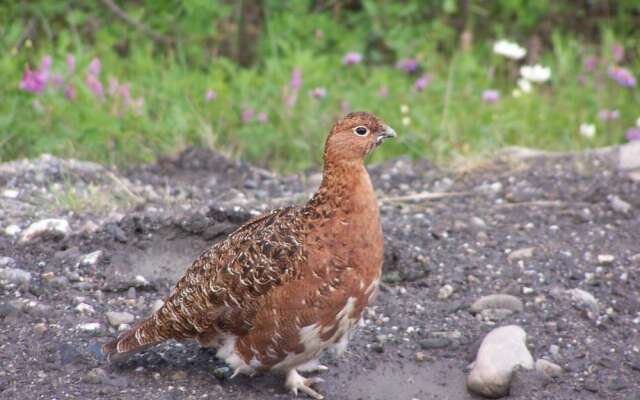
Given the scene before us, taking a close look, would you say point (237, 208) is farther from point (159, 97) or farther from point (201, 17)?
point (201, 17)

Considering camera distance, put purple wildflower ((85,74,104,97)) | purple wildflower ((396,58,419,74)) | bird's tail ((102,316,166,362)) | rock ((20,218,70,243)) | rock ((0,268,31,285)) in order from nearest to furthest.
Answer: bird's tail ((102,316,166,362)) < rock ((0,268,31,285)) < rock ((20,218,70,243)) < purple wildflower ((85,74,104,97)) < purple wildflower ((396,58,419,74))

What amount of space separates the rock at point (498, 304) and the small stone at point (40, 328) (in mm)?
1861

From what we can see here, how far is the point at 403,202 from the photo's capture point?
19.5ft

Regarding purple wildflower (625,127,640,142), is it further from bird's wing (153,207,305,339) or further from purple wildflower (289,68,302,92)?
bird's wing (153,207,305,339)

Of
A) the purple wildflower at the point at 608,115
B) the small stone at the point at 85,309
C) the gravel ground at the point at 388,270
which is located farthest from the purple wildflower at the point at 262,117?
the small stone at the point at 85,309

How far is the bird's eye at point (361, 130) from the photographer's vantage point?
3.91 m

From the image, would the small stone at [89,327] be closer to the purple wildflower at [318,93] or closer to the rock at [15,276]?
the rock at [15,276]

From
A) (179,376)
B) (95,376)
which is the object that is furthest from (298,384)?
(95,376)

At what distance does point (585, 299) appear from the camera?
4.84 metres

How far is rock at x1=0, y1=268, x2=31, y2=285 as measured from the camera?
4719 mm

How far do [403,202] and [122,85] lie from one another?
2.08 meters

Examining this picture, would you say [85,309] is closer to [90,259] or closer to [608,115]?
[90,259]

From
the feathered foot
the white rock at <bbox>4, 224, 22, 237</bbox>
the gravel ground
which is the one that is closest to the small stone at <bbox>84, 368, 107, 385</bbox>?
the gravel ground

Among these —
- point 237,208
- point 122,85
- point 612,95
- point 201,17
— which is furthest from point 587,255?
point 201,17
